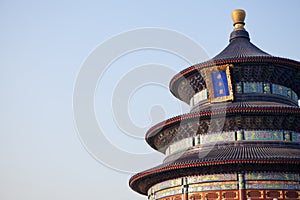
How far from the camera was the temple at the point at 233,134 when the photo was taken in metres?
30.2

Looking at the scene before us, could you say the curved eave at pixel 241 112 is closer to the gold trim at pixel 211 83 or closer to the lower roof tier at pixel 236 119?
the lower roof tier at pixel 236 119

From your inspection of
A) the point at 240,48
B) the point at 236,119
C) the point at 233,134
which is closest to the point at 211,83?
the point at 236,119

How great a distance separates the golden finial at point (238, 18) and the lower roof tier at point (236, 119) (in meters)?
8.71

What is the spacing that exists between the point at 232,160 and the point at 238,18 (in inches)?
581

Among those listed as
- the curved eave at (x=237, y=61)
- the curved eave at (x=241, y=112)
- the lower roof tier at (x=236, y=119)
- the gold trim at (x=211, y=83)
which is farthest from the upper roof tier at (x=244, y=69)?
the curved eave at (x=241, y=112)

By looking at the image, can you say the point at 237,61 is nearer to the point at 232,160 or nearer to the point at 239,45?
the point at 239,45

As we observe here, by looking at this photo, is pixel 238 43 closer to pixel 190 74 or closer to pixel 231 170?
pixel 190 74

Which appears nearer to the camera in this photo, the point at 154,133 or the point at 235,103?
the point at 235,103

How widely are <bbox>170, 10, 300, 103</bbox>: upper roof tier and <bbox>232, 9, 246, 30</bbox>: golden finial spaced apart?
0.26 ft

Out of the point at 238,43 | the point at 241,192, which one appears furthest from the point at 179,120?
the point at 238,43

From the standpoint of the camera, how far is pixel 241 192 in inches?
1180

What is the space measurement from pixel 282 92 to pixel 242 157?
8.60 meters

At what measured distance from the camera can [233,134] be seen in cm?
3256

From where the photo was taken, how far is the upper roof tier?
3478cm
